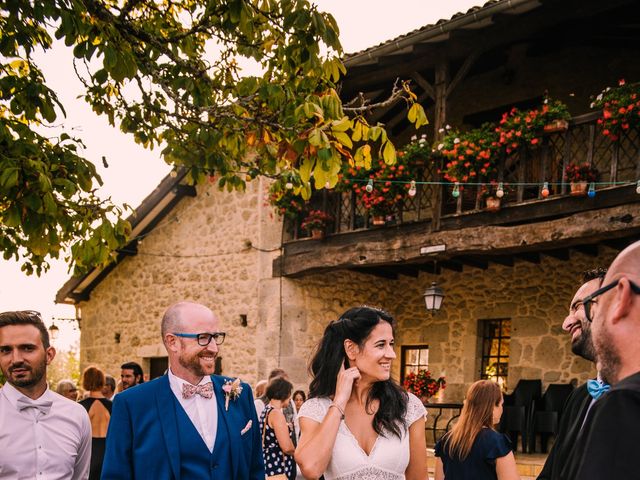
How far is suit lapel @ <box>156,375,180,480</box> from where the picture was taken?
3.02 metres

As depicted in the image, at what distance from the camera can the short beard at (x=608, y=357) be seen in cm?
160

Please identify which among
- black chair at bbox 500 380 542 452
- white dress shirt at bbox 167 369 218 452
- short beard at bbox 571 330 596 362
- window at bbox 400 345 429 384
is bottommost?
black chair at bbox 500 380 542 452

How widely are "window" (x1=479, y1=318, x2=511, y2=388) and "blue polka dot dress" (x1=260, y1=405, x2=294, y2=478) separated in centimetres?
664

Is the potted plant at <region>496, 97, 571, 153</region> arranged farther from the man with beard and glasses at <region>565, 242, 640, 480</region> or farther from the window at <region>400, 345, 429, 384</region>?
the man with beard and glasses at <region>565, 242, 640, 480</region>

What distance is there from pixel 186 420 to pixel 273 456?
3342 mm

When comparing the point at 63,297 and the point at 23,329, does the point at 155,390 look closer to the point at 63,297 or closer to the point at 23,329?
Answer: the point at 23,329

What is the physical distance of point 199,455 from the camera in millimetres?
3082

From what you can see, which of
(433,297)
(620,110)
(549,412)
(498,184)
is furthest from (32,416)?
(549,412)

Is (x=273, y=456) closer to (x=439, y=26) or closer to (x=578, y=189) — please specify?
(x=578, y=189)

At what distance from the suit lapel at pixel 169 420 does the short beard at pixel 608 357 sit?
1.88 meters

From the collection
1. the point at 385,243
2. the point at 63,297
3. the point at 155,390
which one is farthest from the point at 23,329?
the point at 63,297

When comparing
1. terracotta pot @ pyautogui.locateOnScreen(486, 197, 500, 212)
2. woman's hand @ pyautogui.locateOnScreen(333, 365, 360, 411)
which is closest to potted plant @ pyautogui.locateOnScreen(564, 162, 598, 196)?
terracotta pot @ pyautogui.locateOnScreen(486, 197, 500, 212)

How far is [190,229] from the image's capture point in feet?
49.8

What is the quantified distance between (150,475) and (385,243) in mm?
8751
